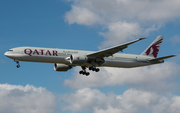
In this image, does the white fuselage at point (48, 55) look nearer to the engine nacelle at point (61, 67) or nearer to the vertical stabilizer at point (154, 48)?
the engine nacelle at point (61, 67)

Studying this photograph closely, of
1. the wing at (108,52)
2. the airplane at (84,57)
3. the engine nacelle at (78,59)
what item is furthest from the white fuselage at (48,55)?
the wing at (108,52)

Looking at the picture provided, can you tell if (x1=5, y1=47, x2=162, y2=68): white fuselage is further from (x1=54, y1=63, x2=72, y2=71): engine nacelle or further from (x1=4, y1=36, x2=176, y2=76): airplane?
(x1=54, y1=63, x2=72, y2=71): engine nacelle

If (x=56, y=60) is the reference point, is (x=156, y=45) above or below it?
above

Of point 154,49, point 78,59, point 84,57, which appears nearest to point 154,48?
point 154,49

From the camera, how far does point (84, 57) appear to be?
4847 cm

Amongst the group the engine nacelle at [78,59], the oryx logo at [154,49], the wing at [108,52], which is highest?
the oryx logo at [154,49]

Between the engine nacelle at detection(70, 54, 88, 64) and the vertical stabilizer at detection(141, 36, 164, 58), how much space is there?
14.4m

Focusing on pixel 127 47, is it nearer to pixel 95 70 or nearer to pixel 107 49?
pixel 107 49

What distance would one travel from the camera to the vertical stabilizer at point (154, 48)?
186 ft

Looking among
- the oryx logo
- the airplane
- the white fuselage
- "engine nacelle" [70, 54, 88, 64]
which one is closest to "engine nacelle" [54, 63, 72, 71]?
the airplane

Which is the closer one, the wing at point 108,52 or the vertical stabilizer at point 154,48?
the wing at point 108,52

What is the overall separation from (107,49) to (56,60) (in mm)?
9023

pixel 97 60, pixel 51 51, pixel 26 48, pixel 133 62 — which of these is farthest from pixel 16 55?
pixel 133 62

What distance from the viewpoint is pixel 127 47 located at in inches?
1805
